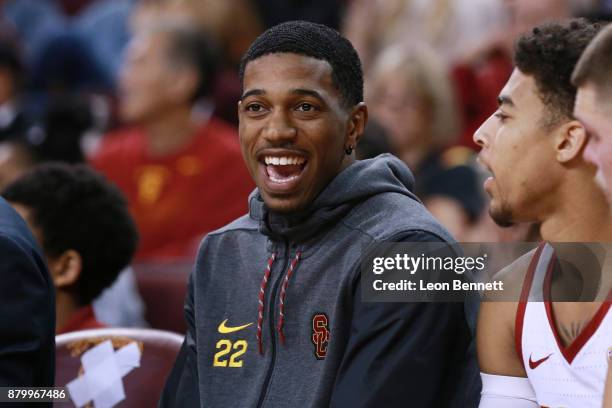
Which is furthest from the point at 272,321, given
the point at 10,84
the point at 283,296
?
the point at 10,84

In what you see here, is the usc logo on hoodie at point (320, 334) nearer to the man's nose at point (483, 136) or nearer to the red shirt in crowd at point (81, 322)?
the man's nose at point (483, 136)

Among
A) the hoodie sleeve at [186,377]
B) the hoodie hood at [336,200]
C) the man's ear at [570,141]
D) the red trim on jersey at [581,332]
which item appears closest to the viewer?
the red trim on jersey at [581,332]

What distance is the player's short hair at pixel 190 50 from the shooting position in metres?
6.53

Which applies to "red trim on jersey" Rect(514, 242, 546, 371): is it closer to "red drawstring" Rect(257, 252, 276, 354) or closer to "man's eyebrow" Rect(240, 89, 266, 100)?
"red drawstring" Rect(257, 252, 276, 354)

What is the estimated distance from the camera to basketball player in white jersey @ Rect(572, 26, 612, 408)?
8.08 ft

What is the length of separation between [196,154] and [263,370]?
3.50 m

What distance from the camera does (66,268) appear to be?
3.86 metres

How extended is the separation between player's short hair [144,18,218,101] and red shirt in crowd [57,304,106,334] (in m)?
2.84

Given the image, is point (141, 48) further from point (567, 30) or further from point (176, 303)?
point (567, 30)

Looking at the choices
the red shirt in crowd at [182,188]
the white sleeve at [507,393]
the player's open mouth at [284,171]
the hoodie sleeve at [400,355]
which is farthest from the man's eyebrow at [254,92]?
the red shirt in crowd at [182,188]

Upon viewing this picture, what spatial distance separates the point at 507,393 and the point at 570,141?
61 cm

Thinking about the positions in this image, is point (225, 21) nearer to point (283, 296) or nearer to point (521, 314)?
point (283, 296)

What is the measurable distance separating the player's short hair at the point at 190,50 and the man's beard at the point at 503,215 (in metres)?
3.88

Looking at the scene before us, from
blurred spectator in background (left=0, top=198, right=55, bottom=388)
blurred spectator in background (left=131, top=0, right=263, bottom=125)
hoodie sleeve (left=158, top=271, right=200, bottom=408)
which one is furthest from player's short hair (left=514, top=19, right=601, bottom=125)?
blurred spectator in background (left=131, top=0, right=263, bottom=125)
